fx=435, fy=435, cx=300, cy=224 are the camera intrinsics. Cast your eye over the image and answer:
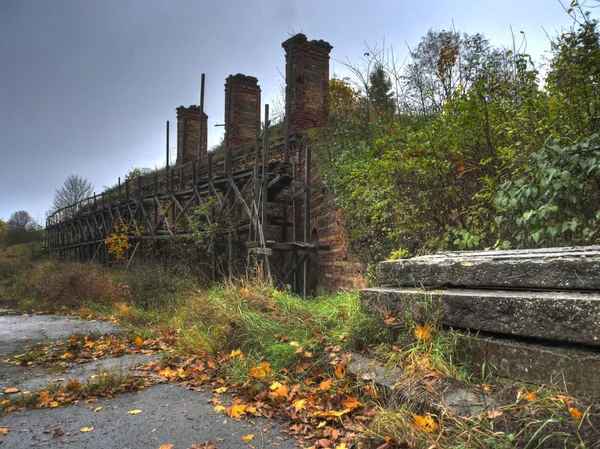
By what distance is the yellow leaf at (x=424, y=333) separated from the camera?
9.62 ft

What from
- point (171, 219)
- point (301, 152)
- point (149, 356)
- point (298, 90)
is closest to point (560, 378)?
point (149, 356)

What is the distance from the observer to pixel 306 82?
14859 millimetres

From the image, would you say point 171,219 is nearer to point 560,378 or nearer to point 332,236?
point 332,236

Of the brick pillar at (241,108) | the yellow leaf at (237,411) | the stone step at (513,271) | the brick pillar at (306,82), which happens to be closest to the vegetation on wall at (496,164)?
the stone step at (513,271)

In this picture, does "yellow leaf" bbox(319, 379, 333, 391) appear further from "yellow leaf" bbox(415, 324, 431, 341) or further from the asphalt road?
"yellow leaf" bbox(415, 324, 431, 341)

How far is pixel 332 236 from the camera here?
11.2 meters

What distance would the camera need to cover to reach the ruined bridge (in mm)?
11250

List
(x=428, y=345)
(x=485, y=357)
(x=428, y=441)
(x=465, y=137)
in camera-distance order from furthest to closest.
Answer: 1. (x=465, y=137)
2. (x=428, y=345)
3. (x=485, y=357)
4. (x=428, y=441)

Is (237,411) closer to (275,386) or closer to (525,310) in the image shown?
(275,386)

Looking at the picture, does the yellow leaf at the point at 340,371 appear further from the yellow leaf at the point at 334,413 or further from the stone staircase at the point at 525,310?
the stone staircase at the point at 525,310

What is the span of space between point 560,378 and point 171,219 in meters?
15.3

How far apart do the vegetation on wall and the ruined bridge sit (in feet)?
9.92

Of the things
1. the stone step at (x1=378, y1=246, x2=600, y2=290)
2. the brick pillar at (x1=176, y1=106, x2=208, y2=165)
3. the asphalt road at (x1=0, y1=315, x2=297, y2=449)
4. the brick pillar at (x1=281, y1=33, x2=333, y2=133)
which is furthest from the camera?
the brick pillar at (x1=176, y1=106, x2=208, y2=165)

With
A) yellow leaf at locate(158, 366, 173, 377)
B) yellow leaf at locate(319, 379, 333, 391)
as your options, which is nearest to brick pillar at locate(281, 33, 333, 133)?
yellow leaf at locate(158, 366, 173, 377)
